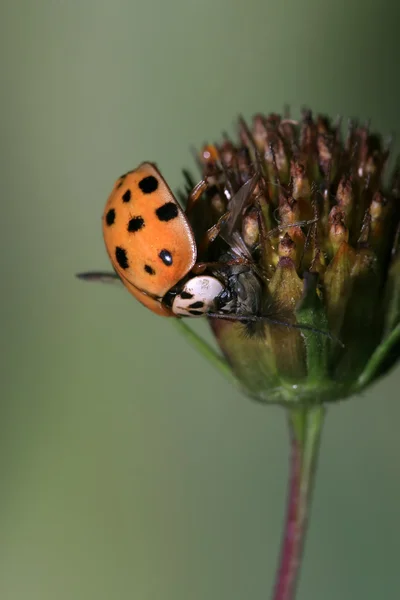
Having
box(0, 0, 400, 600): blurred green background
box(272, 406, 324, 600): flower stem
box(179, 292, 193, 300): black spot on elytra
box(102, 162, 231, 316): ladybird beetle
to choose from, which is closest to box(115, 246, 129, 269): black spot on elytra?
box(102, 162, 231, 316): ladybird beetle

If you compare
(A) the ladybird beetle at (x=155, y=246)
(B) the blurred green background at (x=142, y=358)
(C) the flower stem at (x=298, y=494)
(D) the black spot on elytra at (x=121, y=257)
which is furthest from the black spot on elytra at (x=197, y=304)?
(B) the blurred green background at (x=142, y=358)

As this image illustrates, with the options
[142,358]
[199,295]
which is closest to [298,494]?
[199,295]

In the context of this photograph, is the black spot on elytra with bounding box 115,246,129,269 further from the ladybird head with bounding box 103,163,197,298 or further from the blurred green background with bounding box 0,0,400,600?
the blurred green background with bounding box 0,0,400,600

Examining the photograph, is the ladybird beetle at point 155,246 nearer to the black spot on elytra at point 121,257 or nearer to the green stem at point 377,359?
the black spot on elytra at point 121,257

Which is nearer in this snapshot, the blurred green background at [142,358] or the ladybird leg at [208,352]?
the ladybird leg at [208,352]

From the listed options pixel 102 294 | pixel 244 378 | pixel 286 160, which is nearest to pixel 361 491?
pixel 102 294

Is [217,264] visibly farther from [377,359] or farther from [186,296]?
[377,359]
